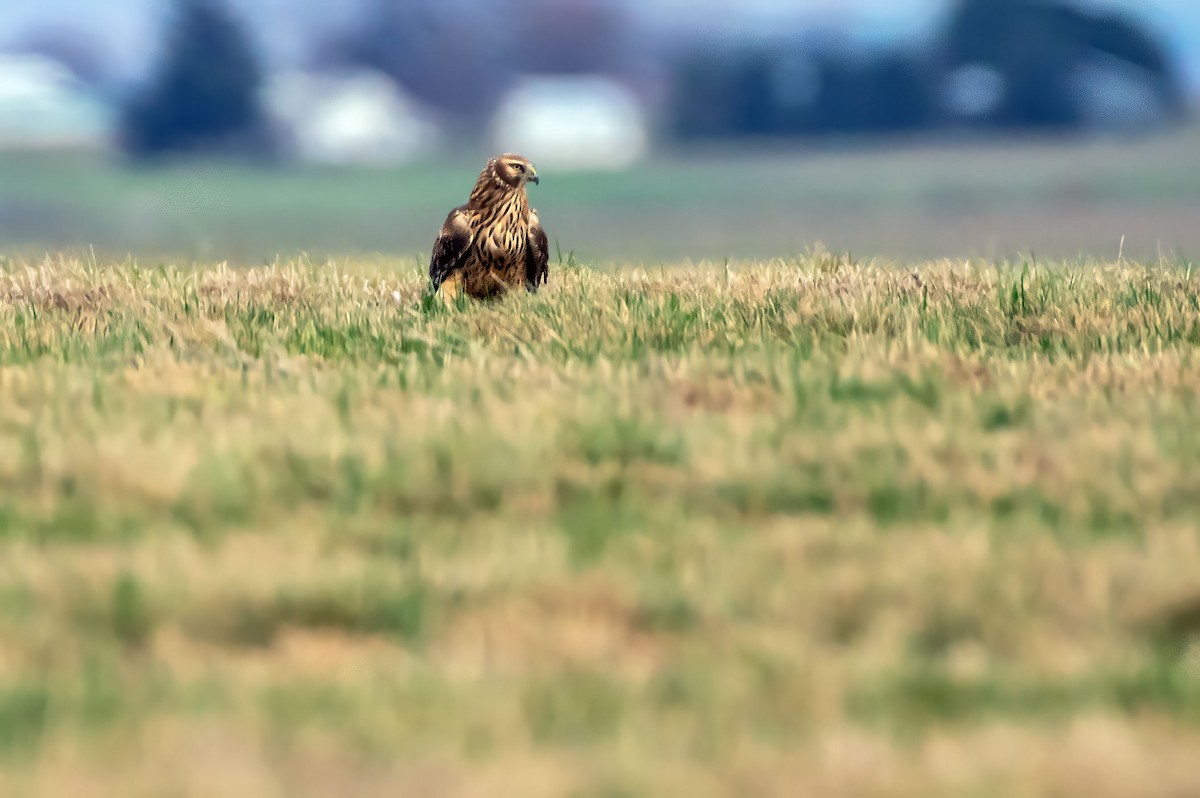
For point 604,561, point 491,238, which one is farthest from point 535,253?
point 604,561

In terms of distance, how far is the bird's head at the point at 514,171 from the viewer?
29.7 ft

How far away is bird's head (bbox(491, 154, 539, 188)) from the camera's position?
9062 mm

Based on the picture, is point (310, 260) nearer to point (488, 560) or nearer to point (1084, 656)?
point (488, 560)

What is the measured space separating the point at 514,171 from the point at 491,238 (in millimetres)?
405

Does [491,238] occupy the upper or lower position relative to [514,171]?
lower

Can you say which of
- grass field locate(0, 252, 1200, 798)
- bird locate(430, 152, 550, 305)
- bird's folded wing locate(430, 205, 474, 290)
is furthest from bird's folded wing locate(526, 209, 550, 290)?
grass field locate(0, 252, 1200, 798)

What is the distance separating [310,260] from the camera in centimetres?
1175

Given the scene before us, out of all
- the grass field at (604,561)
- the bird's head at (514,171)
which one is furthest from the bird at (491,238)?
the grass field at (604,561)

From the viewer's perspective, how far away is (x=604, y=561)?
13.8 feet

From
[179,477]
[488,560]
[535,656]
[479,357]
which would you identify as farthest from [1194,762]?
[479,357]

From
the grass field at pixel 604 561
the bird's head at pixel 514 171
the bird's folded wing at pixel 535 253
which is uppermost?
the bird's head at pixel 514 171

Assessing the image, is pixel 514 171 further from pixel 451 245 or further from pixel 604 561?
pixel 604 561

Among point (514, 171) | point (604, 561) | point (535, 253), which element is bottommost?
point (604, 561)

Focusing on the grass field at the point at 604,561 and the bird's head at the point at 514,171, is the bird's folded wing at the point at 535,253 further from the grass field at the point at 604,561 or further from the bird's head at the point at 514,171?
the grass field at the point at 604,561
